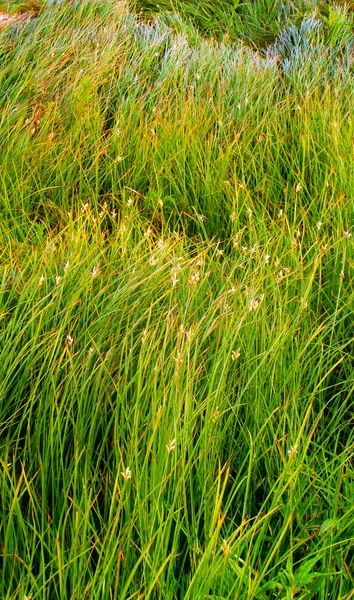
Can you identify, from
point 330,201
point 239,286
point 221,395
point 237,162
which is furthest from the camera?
point 237,162

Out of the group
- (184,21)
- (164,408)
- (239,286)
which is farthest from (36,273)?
(184,21)

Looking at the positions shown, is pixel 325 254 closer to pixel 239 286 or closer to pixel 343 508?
pixel 239 286

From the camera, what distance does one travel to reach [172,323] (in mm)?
2154

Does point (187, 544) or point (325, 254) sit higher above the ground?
point (325, 254)

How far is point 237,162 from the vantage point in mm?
3467

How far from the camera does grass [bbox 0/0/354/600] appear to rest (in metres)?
1.61

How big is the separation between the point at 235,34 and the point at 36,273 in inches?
147

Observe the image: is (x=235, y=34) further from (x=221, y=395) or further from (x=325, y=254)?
(x=221, y=395)

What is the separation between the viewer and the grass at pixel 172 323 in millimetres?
1605

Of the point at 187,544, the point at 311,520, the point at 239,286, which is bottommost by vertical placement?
the point at 187,544

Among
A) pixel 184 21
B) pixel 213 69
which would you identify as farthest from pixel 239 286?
pixel 184 21

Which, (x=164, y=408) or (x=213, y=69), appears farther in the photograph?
(x=213, y=69)

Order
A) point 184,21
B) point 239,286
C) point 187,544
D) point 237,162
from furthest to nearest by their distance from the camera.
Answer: point 184,21
point 237,162
point 239,286
point 187,544

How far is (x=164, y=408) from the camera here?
1.78 m
